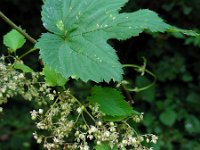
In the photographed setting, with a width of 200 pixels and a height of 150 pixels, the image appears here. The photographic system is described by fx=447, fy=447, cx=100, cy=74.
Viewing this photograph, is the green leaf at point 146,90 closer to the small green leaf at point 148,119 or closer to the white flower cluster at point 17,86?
the small green leaf at point 148,119

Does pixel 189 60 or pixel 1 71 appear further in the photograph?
pixel 189 60

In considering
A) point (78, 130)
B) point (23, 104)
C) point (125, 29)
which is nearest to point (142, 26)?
point (125, 29)

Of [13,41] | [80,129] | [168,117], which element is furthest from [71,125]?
[168,117]

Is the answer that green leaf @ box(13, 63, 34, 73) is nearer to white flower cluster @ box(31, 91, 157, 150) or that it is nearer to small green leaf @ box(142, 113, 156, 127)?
white flower cluster @ box(31, 91, 157, 150)

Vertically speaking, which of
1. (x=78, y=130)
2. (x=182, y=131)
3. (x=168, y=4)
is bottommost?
(x=182, y=131)

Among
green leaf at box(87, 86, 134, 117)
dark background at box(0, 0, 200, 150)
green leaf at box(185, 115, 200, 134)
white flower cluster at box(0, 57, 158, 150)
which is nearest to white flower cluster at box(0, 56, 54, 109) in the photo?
white flower cluster at box(0, 57, 158, 150)

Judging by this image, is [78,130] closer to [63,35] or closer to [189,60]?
[63,35]
